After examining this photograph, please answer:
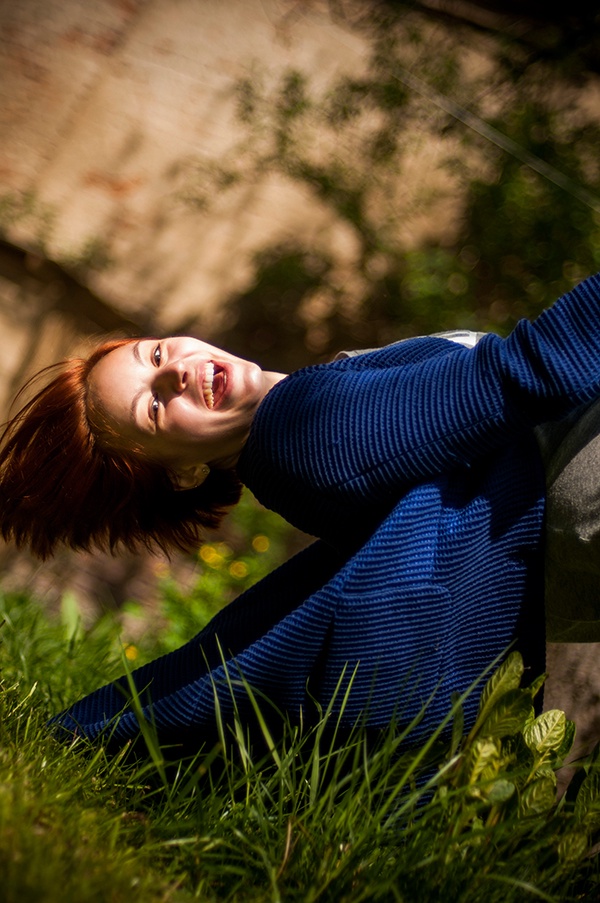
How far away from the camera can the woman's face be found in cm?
180

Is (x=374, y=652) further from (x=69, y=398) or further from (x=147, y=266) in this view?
(x=147, y=266)

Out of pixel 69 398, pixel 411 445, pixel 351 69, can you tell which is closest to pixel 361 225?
pixel 351 69

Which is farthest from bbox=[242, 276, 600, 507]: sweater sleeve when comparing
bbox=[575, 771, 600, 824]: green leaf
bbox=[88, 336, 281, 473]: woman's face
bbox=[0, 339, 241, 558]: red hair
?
bbox=[575, 771, 600, 824]: green leaf

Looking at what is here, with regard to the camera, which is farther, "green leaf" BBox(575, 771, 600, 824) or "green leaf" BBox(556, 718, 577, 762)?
"green leaf" BBox(556, 718, 577, 762)

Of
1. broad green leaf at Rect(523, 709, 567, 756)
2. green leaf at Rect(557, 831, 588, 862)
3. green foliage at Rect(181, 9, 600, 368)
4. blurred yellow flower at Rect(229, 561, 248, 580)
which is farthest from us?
blurred yellow flower at Rect(229, 561, 248, 580)

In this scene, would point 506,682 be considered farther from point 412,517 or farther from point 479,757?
point 412,517

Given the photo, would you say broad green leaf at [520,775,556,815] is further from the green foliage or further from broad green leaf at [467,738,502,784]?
the green foliage

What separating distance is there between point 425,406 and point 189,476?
700 millimetres

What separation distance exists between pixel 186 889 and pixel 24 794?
0.28 m

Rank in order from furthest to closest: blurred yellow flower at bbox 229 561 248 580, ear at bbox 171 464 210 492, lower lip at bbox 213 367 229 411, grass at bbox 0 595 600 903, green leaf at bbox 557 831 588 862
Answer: blurred yellow flower at bbox 229 561 248 580, ear at bbox 171 464 210 492, lower lip at bbox 213 367 229 411, green leaf at bbox 557 831 588 862, grass at bbox 0 595 600 903

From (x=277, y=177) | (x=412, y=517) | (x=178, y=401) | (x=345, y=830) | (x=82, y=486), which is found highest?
(x=277, y=177)

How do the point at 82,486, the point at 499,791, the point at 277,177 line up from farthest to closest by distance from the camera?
1. the point at 277,177
2. the point at 82,486
3. the point at 499,791

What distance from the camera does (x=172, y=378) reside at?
183 centimetres

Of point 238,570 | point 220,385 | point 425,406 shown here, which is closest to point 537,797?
point 425,406
